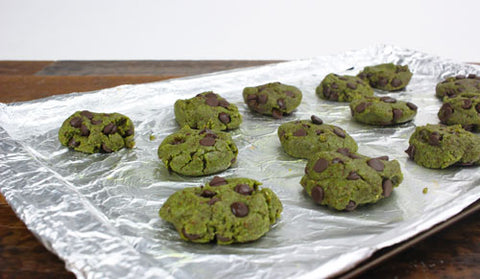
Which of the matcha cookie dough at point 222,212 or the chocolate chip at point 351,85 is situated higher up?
the chocolate chip at point 351,85

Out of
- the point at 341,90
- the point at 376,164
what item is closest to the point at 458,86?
the point at 341,90

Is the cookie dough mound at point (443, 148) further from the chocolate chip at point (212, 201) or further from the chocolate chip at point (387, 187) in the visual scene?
the chocolate chip at point (212, 201)

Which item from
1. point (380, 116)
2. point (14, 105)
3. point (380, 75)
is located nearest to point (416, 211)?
point (380, 116)

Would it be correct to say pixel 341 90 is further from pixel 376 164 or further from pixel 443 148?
pixel 376 164

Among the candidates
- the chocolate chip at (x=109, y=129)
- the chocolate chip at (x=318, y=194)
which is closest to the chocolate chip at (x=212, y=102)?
the chocolate chip at (x=109, y=129)

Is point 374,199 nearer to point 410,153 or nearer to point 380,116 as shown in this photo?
point 410,153

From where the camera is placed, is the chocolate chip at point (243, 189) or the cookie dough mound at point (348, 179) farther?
the cookie dough mound at point (348, 179)

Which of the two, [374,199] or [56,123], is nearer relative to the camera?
[374,199]
